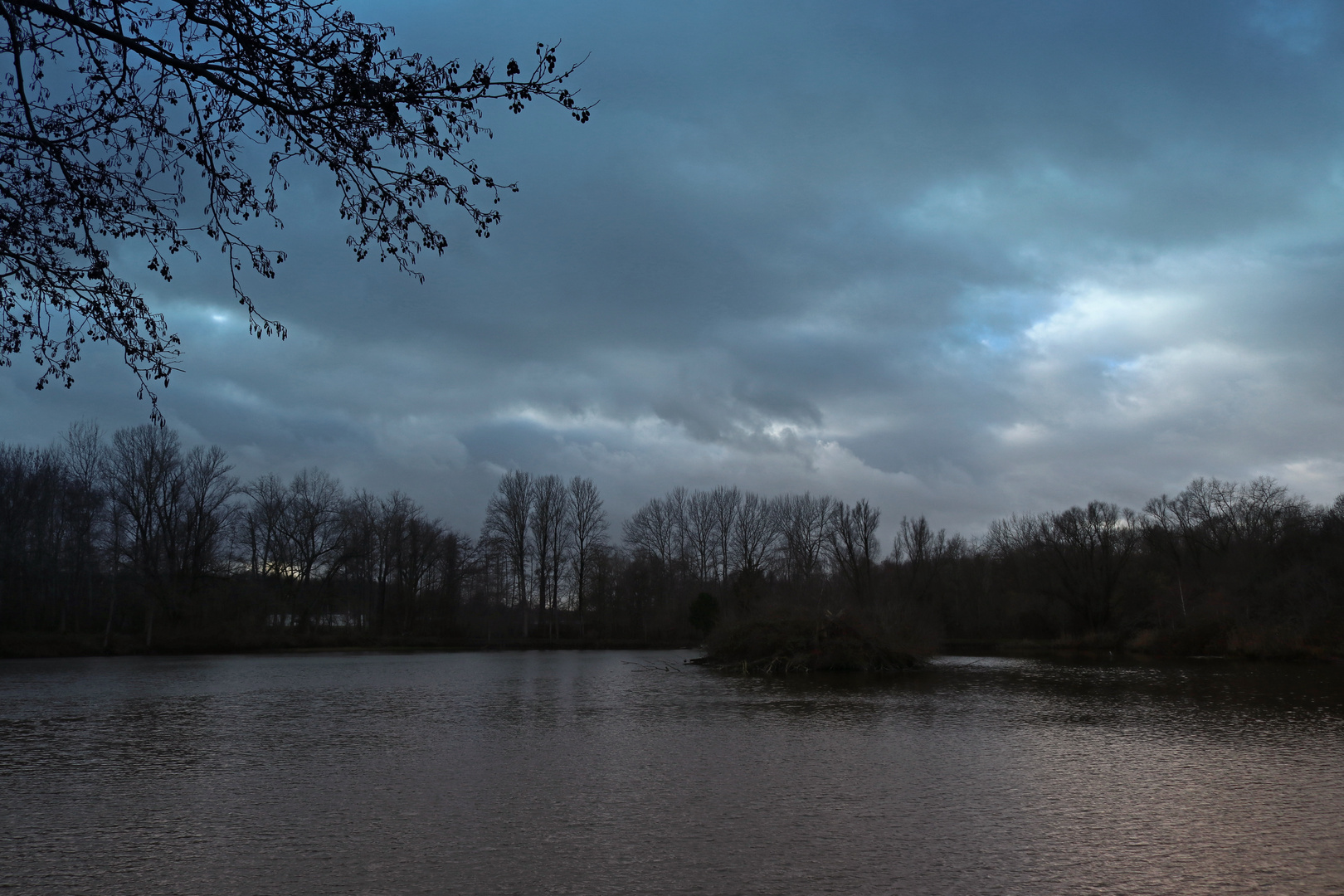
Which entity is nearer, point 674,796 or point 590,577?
point 674,796

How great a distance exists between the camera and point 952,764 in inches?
435

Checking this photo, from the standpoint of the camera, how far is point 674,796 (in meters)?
9.16

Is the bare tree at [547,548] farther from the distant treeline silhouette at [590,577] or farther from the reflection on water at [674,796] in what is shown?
the reflection on water at [674,796]

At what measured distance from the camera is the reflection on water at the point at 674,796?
20.9 ft

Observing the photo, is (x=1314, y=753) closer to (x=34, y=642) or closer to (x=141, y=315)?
(x=141, y=315)

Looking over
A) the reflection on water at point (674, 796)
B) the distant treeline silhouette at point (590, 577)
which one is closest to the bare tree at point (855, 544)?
the distant treeline silhouette at point (590, 577)

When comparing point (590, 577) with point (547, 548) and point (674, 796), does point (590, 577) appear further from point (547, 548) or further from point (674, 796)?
point (674, 796)

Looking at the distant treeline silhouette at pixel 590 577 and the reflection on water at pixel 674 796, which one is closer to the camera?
the reflection on water at pixel 674 796

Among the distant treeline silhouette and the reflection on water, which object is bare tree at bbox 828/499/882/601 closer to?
the distant treeline silhouette

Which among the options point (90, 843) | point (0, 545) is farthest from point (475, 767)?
point (0, 545)

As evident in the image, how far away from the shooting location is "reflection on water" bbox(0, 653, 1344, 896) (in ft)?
20.9

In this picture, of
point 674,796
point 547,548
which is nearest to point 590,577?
point 547,548

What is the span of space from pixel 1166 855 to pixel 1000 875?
1730 mm

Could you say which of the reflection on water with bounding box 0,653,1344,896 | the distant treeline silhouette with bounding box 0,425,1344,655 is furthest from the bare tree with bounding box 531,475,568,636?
the reflection on water with bounding box 0,653,1344,896
